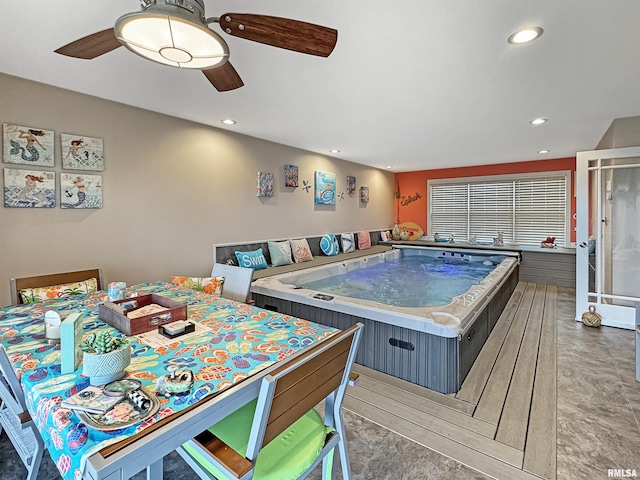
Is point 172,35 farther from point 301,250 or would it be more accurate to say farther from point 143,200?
point 301,250

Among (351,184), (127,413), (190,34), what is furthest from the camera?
(351,184)

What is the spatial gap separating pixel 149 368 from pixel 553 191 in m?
7.11

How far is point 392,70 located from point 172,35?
5.21ft

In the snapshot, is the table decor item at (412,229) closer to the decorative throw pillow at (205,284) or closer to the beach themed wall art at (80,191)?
the decorative throw pillow at (205,284)

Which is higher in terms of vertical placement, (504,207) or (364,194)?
(364,194)

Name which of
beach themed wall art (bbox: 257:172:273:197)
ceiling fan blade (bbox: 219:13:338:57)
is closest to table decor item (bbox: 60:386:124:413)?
ceiling fan blade (bbox: 219:13:338:57)

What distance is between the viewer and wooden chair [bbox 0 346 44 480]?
1041 mm

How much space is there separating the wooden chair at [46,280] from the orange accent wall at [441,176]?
21.7ft

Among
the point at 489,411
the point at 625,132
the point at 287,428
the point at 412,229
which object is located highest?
the point at 625,132

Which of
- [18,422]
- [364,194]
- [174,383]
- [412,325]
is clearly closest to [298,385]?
[174,383]

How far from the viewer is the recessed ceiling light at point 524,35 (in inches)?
69.2

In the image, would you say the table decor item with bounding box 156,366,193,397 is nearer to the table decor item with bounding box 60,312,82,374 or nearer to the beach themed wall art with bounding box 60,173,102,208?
the table decor item with bounding box 60,312,82,374

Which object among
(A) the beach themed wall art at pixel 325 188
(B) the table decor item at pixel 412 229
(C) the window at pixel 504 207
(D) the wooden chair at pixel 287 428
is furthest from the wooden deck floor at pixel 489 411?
(B) the table decor item at pixel 412 229

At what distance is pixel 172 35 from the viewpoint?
1197mm
